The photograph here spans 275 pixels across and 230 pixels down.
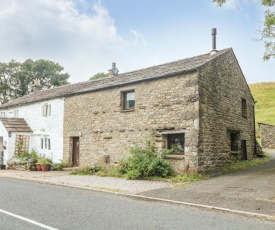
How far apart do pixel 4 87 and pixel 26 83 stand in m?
3.78

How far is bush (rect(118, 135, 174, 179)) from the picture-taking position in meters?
12.8

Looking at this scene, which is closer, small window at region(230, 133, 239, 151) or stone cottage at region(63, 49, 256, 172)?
stone cottage at region(63, 49, 256, 172)

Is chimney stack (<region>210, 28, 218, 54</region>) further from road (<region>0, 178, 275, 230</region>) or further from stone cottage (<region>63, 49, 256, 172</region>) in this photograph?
road (<region>0, 178, 275, 230</region>)

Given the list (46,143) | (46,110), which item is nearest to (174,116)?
(46,143)

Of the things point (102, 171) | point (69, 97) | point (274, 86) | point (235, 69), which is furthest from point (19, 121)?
point (274, 86)

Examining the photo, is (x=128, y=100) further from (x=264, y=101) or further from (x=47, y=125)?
(x=264, y=101)

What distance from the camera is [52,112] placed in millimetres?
21031

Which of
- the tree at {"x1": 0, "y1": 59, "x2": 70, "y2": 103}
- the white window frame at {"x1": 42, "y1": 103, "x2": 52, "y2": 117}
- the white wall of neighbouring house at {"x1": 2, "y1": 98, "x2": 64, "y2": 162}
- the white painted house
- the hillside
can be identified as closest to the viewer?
the white wall of neighbouring house at {"x1": 2, "y1": 98, "x2": 64, "y2": 162}

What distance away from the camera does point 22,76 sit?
4775 cm

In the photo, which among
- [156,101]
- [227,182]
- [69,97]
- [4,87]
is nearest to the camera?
[227,182]

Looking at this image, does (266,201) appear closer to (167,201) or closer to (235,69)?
(167,201)

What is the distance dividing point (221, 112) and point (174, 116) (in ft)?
10.6

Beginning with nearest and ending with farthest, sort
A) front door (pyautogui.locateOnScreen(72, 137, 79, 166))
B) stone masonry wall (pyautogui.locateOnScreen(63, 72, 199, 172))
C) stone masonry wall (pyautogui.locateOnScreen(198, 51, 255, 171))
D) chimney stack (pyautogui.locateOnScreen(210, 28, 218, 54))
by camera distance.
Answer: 1. stone masonry wall (pyautogui.locateOnScreen(63, 72, 199, 172))
2. stone masonry wall (pyautogui.locateOnScreen(198, 51, 255, 171))
3. chimney stack (pyautogui.locateOnScreen(210, 28, 218, 54))
4. front door (pyautogui.locateOnScreen(72, 137, 79, 166))

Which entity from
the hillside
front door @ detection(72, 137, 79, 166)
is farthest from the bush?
the hillside
